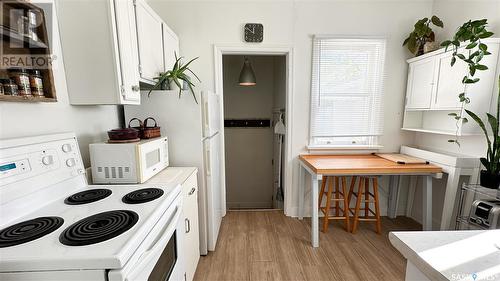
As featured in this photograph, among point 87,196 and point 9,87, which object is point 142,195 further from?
point 9,87

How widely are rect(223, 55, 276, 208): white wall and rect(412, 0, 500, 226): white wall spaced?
7.37ft

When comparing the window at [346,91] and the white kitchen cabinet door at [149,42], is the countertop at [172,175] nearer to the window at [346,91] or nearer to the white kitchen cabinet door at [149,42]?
the white kitchen cabinet door at [149,42]

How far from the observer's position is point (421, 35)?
7.57ft

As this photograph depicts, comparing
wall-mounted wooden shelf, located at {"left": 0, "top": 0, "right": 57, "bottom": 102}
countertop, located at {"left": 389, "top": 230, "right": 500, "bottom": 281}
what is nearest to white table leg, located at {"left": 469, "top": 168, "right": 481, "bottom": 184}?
countertop, located at {"left": 389, "top": 230, "right": 500, "bottom": 281}

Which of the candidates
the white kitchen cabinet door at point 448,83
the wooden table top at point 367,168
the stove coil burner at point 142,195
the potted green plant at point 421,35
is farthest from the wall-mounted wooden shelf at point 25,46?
the potted green plant at point 421,35

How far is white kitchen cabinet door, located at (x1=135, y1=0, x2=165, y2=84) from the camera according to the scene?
5.18ft

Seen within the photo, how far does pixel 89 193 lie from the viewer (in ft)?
3.84

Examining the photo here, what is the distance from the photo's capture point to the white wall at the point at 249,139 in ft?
12.7

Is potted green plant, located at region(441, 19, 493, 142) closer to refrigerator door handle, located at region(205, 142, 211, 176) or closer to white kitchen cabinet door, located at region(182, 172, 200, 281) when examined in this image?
refrigerator door handle, located at region(205, 142, 211, 176)

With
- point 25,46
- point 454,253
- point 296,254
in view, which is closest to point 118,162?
point 25,46

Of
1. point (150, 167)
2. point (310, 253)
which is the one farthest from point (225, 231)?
point (150, 167)

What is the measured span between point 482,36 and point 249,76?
241 centimetres

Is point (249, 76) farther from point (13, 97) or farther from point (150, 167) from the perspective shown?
point (13, 97)

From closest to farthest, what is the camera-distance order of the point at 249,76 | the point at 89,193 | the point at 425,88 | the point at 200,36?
the point at 89,193
the point at 425,88
the point at 200,36
the point at 249,76
